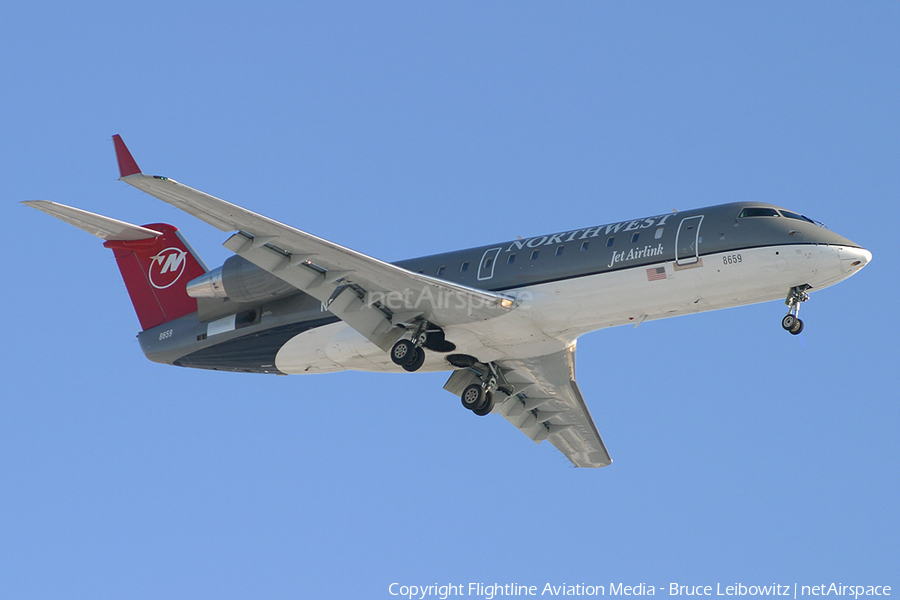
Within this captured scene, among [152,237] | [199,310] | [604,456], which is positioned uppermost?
[152,237]

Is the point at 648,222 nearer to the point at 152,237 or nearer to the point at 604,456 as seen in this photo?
the point at 604,456

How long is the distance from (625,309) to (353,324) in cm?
608

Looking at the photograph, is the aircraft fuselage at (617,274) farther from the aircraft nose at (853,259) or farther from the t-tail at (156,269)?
the t-tail at (156,269)

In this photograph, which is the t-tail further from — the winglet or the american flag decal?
the american flag decal

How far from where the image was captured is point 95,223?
25375 mm

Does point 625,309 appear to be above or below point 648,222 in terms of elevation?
below

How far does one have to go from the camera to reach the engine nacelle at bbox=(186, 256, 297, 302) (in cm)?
2512

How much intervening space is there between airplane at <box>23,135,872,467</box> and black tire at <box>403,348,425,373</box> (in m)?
0.04

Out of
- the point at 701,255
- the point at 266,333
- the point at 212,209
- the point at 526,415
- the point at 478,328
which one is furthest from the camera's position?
the point at 526,415

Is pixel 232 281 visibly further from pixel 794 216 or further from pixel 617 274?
pixel 794 216

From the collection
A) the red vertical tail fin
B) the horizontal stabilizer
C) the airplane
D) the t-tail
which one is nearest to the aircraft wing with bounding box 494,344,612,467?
the airplane

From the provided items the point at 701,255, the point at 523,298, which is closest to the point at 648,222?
the point at 701,255

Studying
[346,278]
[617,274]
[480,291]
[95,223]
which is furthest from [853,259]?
[95,223]

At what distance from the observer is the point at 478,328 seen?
24.2m
